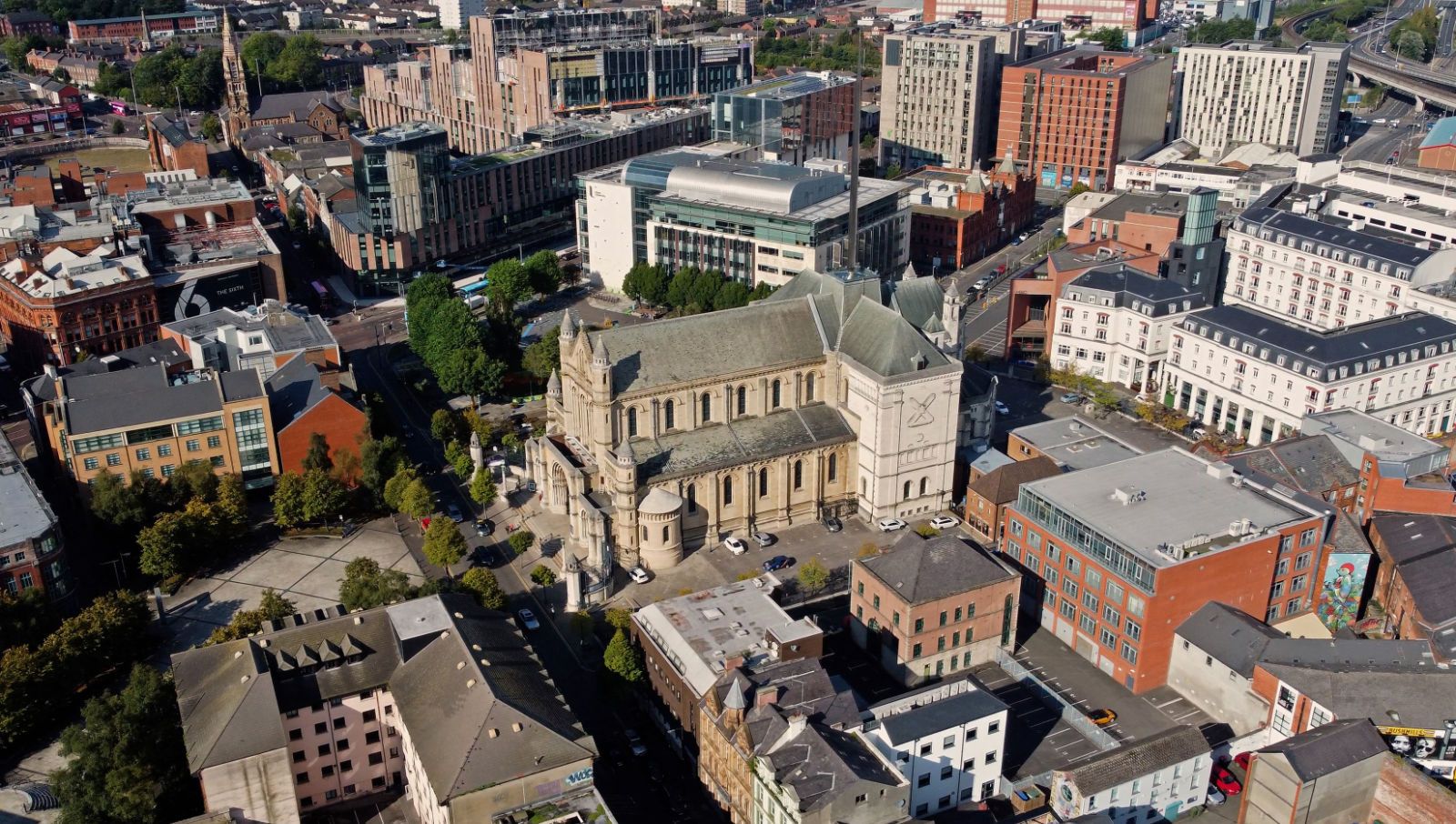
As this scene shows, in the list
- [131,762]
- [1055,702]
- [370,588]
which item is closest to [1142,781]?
[1055,702]

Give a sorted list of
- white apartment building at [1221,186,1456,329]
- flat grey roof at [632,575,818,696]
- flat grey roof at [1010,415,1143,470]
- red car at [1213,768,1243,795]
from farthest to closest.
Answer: white apartment building at [1221,186,1456,329]
flat grey roof at [1010,415,1143,470]
flat grey roof at [632,575,818,696]
red car at [1213,768,1243,795]

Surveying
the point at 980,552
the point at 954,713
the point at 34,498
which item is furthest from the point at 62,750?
the point at 980,552

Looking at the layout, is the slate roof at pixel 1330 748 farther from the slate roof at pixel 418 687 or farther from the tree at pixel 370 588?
the tree at pixel 370 588

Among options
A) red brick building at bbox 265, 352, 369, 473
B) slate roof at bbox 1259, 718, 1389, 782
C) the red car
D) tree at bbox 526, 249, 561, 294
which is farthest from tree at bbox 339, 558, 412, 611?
tree at bbox 526, 249, 561, 294

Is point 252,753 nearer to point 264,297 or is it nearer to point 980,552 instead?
point 980,552

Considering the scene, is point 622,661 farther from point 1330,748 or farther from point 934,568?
point 1330,748

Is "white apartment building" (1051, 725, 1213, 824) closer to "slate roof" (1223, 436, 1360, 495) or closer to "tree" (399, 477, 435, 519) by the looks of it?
"slate roof" (1223, 436, 1360, 495)
